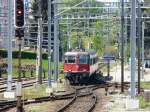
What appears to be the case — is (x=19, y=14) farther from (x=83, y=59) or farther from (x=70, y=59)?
(x=70, y=59)

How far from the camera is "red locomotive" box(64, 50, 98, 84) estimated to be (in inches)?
2056

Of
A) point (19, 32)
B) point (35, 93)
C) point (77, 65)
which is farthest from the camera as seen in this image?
point (77, 65)

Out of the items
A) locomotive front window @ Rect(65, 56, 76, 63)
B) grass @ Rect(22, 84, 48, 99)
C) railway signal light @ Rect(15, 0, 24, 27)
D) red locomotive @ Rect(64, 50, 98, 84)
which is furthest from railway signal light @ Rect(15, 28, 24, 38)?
locomotive front window @ Rect(65, 56, 76, 63)

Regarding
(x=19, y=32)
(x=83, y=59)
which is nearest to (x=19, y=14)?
(x=19, y=32)

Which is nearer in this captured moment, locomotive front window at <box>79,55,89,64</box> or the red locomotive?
the red locomotive

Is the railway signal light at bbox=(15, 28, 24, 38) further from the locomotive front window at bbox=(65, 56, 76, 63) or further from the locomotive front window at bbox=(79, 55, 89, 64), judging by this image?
the locomotive front window at bbox=(65, 56, 76, 63)

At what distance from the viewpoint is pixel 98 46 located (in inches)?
3986

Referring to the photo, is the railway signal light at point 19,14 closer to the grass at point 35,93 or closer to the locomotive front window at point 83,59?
the grass at point 35,93

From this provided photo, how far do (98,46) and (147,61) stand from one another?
11.6 metres

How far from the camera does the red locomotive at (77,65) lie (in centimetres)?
5222

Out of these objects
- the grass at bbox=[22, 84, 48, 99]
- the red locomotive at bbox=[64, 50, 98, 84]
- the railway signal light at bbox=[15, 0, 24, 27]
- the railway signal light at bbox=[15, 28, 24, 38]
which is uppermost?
the railway signal light at bbox=[15, 0, 24, 27]

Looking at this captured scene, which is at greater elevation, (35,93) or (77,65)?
(77,65)

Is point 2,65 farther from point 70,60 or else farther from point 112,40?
point 112,40

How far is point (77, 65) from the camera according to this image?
173ft
